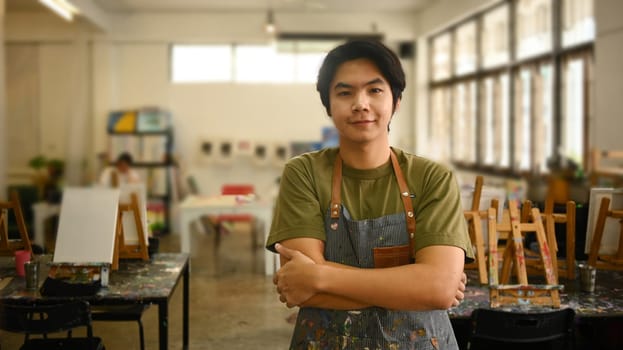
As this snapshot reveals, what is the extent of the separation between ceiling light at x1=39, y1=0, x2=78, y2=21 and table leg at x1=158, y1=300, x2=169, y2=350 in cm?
568

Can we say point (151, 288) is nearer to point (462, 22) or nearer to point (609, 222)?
A: point (609, 222)

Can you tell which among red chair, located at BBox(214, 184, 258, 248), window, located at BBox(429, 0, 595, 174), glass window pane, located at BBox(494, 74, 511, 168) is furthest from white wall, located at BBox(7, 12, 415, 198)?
red chair, located at BBox(214, 184, 258, 248)

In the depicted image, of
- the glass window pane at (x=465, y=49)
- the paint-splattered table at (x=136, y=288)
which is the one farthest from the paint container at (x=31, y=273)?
the glass window pane at (x=465, y=49)

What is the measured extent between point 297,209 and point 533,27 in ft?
22.0

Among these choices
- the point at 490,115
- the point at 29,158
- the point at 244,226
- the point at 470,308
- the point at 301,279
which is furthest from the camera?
the point at 29,158

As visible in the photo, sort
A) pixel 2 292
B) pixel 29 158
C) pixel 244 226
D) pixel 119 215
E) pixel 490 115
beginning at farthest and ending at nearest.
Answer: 1. pixel 29 158
2. pixel 490 115
3. pixel 244 226
4. pixel 119 215
5. pixel 2 292

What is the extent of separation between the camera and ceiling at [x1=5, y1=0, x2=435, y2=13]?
9750mm

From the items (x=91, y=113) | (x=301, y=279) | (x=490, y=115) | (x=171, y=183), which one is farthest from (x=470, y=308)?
(x=91, y=113)

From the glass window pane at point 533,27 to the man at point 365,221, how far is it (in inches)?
237

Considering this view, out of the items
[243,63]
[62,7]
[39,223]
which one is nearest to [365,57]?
[39,223]

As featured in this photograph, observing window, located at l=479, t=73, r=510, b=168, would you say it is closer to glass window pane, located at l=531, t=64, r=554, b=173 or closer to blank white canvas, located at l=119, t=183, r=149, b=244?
glass window pane, located at l=531, t=64, r=554, b=173

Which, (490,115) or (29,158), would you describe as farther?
(29,158)

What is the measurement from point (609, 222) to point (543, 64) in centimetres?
447

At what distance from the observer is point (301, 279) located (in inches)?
60.4
